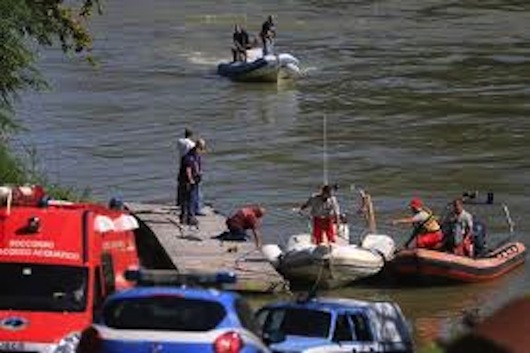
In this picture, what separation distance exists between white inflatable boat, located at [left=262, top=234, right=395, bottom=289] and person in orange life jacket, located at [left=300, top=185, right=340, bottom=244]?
31 cm

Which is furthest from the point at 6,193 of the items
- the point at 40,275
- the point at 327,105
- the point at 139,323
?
the point at 327,105

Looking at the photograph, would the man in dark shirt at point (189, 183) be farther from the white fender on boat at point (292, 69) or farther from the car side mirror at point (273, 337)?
the white fender on boat at point (292, 69)

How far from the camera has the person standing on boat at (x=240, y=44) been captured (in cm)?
5262

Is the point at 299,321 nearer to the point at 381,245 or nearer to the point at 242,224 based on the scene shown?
the point at 242,224

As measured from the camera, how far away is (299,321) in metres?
13.2

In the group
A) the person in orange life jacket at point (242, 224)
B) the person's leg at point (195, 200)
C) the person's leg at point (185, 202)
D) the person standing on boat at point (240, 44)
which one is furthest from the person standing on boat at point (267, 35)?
the person in orange life jacket at point (242, 224)

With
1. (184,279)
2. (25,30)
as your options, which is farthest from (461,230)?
(184,279)

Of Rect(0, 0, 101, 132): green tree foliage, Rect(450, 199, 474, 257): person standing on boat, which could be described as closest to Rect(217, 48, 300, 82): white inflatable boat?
Rect(450, 199, 474, 257): person standing on boat

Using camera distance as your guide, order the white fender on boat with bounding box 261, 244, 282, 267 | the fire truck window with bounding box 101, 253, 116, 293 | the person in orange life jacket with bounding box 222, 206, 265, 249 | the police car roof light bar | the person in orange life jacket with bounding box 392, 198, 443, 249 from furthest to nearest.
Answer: the person in orange life jacket with bounding box 392, 198, 443, 249 < the person in orange life jacket with bounding box 222, 206, 265, 249 < the white fender on boat with bounding box 261, 244, 282, 267 < the fire truck window with bounding box 101, 253, 116, 293 < the police car roof light bar

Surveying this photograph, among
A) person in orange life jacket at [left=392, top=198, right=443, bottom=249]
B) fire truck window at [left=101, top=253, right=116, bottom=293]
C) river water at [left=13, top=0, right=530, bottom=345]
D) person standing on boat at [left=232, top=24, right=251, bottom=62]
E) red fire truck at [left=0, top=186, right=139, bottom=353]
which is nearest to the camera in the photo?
red fire truck at [left=0, top=186, right=139, bottom=353]

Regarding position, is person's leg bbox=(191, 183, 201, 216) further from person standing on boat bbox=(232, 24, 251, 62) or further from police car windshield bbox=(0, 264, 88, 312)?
person standing on boat bbox=(232, 24, 251, 62)

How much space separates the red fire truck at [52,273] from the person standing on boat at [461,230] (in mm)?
8981

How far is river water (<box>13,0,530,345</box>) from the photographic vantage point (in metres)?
30.0

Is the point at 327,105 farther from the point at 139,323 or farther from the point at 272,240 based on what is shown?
the point at 139,323
